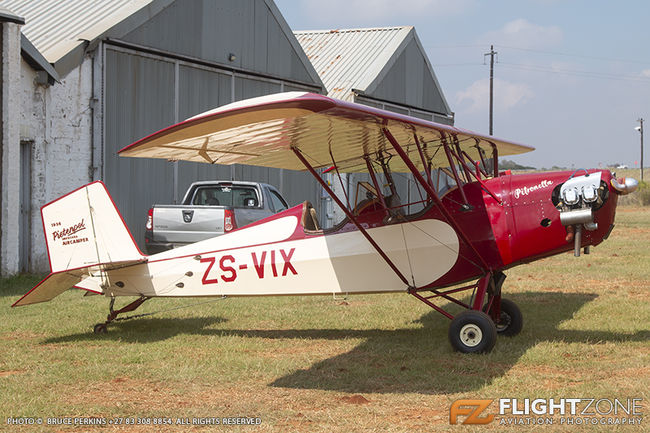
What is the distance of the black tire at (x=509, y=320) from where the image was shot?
847 cm

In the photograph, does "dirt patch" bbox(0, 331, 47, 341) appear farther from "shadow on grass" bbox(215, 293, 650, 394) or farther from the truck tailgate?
the truck tailgate

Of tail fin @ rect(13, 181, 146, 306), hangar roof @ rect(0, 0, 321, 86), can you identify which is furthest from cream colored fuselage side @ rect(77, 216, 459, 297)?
hangar roof @ rect(0, 0, 321, 86)

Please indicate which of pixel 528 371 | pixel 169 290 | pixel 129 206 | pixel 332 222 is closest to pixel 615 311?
pixel 528 371

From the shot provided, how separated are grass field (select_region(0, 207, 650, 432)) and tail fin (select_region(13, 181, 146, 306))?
0.88 meters

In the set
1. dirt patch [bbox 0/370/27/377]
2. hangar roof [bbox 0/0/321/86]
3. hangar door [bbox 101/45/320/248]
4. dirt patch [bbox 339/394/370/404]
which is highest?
hangar roof [bbox 0/0/321/86]

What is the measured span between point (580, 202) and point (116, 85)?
38.8 ft

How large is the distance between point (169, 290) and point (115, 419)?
3.46 metres

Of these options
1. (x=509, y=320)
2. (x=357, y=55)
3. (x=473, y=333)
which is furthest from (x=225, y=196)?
(x=357, y=55)

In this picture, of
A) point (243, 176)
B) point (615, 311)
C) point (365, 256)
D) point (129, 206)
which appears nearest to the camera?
point (365, 256)

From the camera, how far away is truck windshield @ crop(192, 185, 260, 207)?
47.8 ft

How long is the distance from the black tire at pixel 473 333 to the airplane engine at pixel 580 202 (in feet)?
3.78

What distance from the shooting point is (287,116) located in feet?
19.2

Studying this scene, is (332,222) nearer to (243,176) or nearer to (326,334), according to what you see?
(243,176)

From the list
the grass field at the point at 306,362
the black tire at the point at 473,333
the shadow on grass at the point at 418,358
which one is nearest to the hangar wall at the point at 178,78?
the grass field at the point at 306,362
